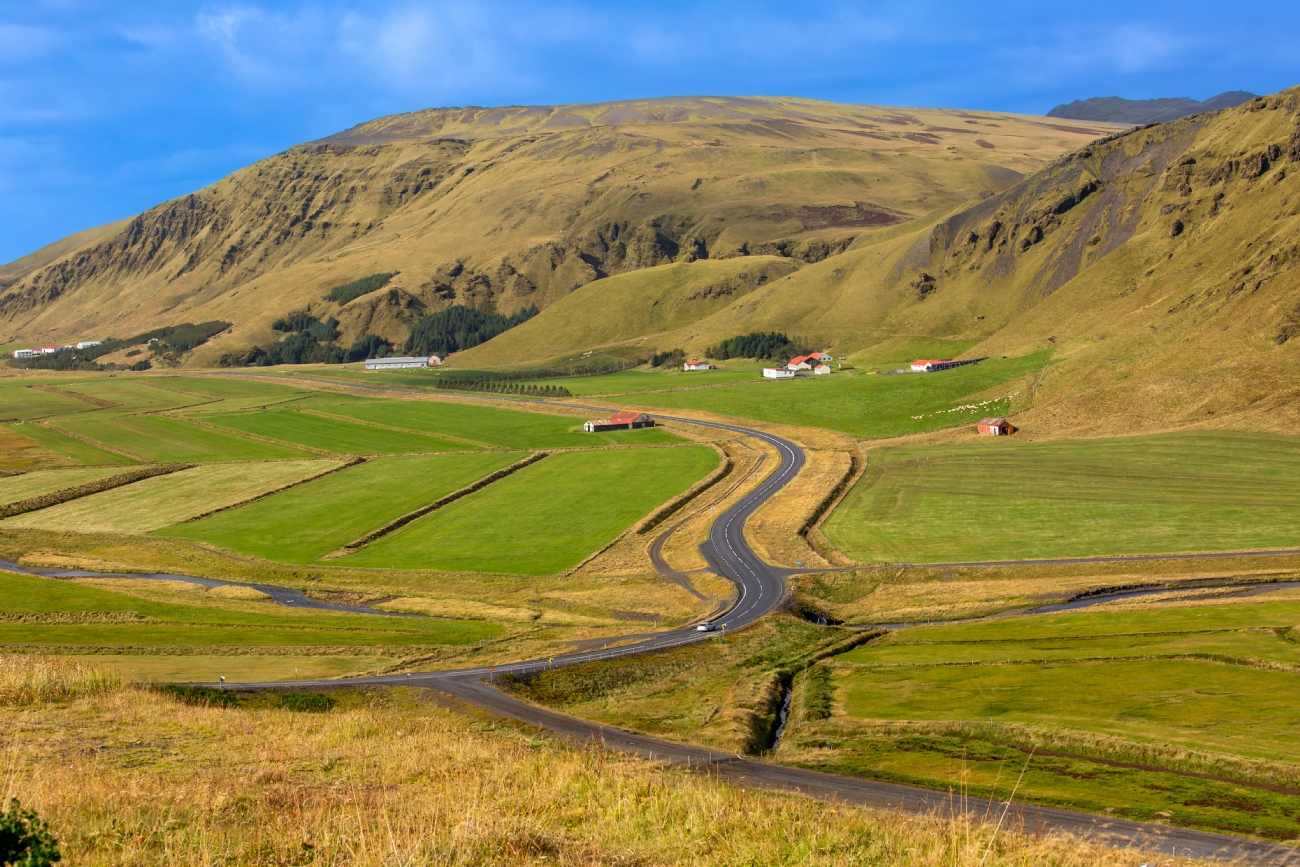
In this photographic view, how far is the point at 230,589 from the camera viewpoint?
87.6 metres

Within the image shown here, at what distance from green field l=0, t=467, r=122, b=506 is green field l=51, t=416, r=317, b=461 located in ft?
38.2

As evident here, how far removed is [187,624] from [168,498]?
2082 inches

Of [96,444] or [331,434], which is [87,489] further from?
[331,434]

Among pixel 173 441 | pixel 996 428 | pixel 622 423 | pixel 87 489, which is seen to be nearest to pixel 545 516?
pixel 622 423

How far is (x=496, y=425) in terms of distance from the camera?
561 feet

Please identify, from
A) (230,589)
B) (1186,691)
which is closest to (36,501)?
(230,589)

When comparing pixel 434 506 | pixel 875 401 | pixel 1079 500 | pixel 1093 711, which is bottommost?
pixel 1093 711

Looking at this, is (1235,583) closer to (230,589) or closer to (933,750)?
(933,750)

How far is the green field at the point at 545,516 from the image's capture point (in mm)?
95625

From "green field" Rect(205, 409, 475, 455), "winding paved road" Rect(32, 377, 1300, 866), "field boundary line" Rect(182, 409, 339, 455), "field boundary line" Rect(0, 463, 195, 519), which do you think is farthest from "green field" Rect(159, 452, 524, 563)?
"field boundary line" Rect(0, 463, 195, 519)

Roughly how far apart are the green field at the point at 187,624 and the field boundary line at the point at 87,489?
3429 centimetres

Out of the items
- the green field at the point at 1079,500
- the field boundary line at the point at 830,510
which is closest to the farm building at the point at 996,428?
the green field at the point at 1079,500

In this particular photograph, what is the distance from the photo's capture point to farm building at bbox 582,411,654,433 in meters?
161

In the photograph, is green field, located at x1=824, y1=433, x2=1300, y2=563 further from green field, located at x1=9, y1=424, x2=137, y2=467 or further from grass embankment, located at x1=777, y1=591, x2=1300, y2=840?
green field, located at x1=9, y1=424, x2=137, y2=467
